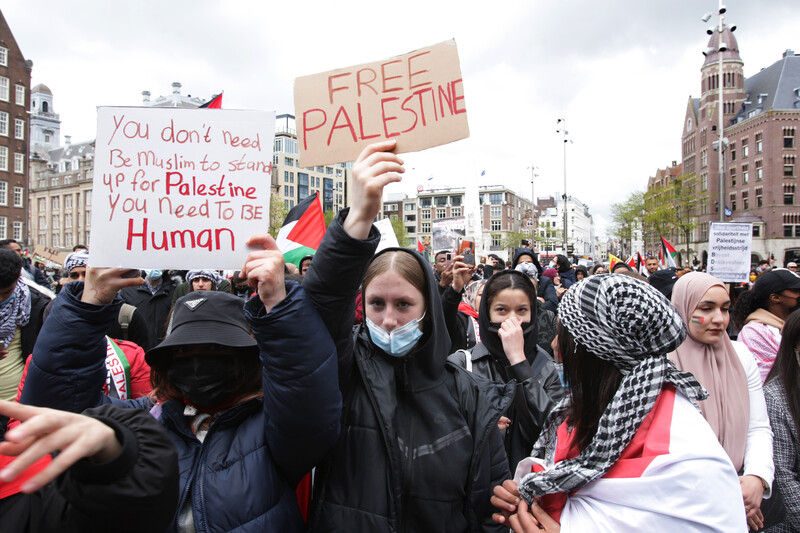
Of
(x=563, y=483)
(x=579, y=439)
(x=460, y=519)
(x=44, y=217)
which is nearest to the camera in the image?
(x=563, y=483)

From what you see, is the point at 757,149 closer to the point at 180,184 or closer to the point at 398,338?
the point at 398,338

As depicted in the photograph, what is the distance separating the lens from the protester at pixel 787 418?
8.50 feet

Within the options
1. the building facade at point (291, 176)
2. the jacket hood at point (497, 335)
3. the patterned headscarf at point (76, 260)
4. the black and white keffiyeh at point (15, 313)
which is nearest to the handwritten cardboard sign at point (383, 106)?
the jacket hood at point (497, 335)

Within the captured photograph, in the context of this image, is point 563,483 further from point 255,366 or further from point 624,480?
point 255,366

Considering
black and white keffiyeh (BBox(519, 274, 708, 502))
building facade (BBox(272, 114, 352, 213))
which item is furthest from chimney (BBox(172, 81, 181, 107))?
black and white keffiyeh (BBox(519, 274, 708, 502))

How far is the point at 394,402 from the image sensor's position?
1.85 m

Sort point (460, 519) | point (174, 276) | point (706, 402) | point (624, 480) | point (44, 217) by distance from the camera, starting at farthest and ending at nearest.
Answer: point (44, 217) < point (174, 276) < point (706, 402) < point (460, 519) < point (624, 480)

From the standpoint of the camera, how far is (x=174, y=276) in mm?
6895

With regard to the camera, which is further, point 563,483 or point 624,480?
point 563,483

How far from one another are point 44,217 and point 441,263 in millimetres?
89132

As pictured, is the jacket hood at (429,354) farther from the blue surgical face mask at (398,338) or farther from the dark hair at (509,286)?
the dark hair at (509,286)

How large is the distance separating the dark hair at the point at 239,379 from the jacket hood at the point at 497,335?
1.54 meters

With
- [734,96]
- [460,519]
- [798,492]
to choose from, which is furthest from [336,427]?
[734,96]

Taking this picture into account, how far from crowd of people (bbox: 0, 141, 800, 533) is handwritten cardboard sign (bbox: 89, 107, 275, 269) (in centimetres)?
13
